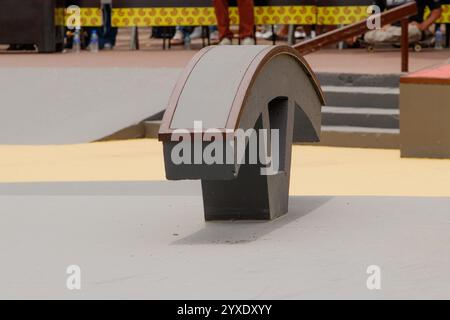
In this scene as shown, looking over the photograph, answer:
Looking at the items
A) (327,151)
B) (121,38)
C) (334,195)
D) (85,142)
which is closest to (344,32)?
(327,151)

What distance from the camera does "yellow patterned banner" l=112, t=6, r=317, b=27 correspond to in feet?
74.1

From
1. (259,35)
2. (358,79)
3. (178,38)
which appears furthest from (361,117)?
(259,35)

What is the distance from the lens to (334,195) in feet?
37.7

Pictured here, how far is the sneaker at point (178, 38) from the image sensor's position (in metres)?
26.3

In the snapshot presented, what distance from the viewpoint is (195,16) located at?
23141mm

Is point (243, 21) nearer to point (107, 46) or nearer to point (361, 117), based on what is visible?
point (107, 46)

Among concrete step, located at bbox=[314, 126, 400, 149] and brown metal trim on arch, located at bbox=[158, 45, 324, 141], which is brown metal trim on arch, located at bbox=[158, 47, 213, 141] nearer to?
brown metal trim on arch, located at bbox=[158, 45, 324, 141]

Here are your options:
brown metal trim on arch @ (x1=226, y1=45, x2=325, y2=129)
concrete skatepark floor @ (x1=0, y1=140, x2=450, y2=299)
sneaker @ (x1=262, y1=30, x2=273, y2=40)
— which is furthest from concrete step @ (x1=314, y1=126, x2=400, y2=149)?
sneaker @ (x1=262, y1=30, x2=273, y2=40)

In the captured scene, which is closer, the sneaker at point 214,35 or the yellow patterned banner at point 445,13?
the yellow patterned banner at point 445,13

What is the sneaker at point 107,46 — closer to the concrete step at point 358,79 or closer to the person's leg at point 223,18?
the person's leg at point 223,18

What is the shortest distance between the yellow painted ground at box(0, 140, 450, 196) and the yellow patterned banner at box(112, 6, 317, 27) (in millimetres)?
6904

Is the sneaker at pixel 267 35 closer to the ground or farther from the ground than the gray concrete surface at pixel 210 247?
closer to the ground

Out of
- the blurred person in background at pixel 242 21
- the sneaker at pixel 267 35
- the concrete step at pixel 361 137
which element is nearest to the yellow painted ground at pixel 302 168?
the concrete step at pixel 361 137

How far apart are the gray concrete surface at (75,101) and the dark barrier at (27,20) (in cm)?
372
